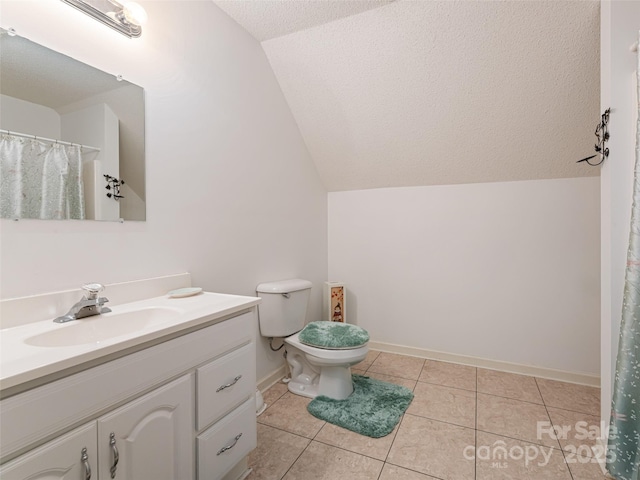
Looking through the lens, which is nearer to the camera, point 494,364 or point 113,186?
point 113,186

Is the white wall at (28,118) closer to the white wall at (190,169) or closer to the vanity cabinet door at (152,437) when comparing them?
the white wall at (190,169)

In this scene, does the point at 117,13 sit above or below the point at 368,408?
above

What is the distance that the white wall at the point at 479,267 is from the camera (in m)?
2.18

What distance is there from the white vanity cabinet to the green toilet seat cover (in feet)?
2.12

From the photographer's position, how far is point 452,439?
158 cm

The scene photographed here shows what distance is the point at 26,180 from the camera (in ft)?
3.17

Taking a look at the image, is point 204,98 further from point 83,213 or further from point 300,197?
point 300,197

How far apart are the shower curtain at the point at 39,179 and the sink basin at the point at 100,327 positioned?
1.24 ft

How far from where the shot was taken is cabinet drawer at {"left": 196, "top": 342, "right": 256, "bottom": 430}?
1047mm

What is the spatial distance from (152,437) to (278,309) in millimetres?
1139

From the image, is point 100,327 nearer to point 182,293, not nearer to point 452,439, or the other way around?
point 182,293

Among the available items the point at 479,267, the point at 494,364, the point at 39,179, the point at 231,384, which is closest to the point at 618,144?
the point at 479,267

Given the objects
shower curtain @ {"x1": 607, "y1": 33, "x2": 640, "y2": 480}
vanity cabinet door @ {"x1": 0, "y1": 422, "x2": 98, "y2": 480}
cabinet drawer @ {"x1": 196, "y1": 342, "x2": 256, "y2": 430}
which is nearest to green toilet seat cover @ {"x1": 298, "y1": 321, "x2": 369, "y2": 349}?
cabinet drawer @ {"x1": 196, "y1": 342, "x2": 256, "y2": 430}

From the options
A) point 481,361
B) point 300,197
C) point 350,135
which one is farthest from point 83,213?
point 481,361
